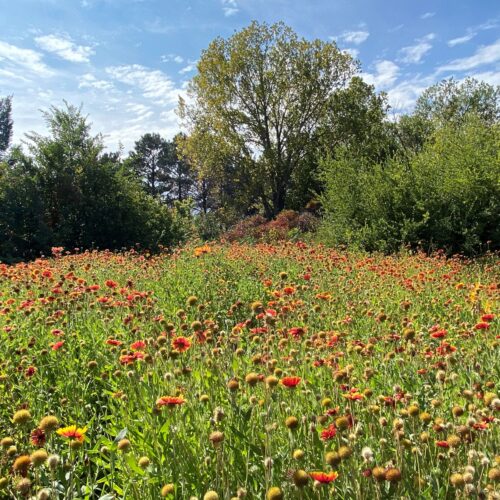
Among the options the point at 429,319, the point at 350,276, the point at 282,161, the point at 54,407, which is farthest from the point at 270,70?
the point at 54,407

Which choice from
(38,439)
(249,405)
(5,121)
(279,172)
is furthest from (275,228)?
(5,121)

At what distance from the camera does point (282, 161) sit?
23.0 m

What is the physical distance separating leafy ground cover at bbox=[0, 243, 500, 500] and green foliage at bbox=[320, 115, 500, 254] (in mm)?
A: 6065

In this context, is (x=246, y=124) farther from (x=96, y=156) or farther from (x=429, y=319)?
(x=429, y=319)

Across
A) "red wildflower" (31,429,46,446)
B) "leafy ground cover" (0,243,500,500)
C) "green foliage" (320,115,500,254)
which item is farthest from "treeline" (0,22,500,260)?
"red wildflower" (31,429,46,446)

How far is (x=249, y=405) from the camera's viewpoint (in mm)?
1855

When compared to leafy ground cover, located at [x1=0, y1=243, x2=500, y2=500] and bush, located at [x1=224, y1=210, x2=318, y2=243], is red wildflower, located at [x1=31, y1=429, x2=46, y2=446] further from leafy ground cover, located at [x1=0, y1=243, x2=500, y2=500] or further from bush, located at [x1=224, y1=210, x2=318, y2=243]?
bush, located at [x1=224, y1=210, x2=318, y2=243]

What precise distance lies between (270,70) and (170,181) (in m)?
23.7

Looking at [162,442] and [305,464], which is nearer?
[305,464]

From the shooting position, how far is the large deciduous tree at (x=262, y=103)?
21297 millimetres

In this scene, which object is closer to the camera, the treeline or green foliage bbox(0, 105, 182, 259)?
the treeline

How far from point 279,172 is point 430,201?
1324cm

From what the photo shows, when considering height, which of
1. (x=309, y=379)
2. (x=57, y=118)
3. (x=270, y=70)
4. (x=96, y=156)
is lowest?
(x=309, y=379)

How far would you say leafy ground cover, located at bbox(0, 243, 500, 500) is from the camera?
1359 mm
